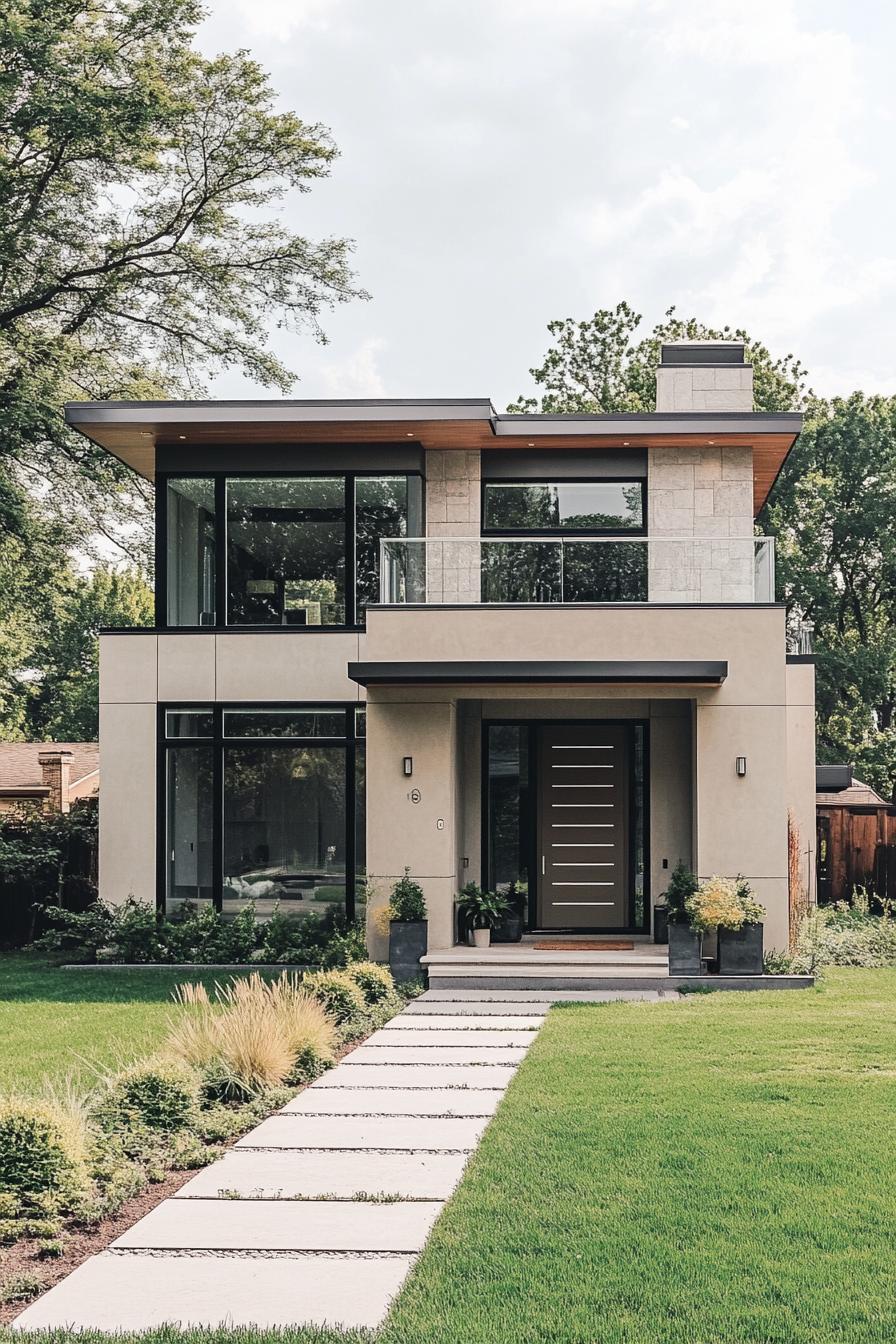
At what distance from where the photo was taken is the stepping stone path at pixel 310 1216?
505cm

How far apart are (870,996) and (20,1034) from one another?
784 centimetres

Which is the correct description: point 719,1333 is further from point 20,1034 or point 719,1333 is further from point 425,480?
point 425,480

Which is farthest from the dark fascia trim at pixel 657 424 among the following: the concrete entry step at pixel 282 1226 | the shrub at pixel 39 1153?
the concrete entry step at pixel 282 1226

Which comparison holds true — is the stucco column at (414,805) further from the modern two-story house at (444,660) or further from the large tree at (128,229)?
the large tree at (128,229)

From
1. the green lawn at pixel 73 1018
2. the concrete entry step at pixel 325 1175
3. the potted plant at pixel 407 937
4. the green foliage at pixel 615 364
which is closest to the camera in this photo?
the concrete entry step at pixel 325 1175

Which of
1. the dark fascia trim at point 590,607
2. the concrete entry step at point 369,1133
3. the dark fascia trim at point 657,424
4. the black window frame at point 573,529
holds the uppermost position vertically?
the dark fascia trim at point 657,424

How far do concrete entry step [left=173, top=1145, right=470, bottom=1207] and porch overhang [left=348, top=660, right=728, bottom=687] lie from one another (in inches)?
306

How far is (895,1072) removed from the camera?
9156 millimetres

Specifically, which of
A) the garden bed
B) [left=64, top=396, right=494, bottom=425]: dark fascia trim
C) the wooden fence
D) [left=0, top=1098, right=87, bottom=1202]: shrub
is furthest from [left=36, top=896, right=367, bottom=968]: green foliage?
[left=0, top=1098, right=87, bottom=1202]: shrub

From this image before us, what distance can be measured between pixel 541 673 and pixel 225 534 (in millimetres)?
4924

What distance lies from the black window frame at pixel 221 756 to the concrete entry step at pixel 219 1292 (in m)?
10.8

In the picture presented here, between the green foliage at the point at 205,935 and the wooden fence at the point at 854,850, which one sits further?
the wooden fence at the point at 854,850

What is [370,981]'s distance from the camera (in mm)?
13016

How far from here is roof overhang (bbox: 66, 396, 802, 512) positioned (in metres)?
16.0
